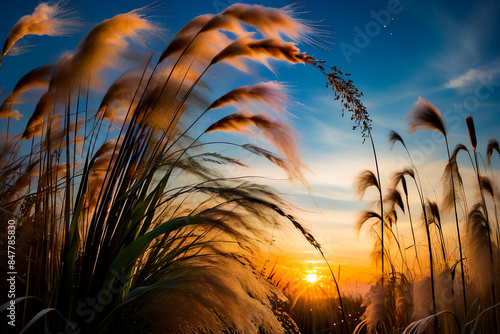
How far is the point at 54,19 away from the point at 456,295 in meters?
2.85

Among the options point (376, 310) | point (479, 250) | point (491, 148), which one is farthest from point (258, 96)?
point (491, 148)

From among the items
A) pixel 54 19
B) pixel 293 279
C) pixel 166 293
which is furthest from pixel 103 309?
pixel 293 279

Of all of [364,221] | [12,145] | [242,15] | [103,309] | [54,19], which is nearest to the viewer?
[103,309]

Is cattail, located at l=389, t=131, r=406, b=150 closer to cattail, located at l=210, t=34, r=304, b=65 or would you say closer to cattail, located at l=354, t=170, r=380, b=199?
cattail, located at l=354, t=170, r=380, b=199

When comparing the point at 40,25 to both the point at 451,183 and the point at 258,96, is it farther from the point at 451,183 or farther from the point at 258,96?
the point at 451,183

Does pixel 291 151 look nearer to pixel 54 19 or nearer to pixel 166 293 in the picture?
pixel 166 293

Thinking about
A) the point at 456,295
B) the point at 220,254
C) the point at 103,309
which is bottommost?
the point at 456,295

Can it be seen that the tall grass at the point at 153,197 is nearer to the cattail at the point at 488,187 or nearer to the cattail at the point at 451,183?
the cattail at the point at 451,183

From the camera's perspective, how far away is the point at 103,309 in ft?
4.58

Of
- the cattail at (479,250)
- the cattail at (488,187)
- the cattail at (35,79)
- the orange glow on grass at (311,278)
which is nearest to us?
the cattail at (35,79)

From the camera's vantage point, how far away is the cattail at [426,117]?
8.61 ft

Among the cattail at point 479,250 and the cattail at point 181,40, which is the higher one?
the cattail at point 181,40

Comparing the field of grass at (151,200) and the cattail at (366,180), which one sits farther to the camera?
the cattail at (366,180)

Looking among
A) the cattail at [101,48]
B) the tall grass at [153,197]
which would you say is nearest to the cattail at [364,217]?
the tall grass at [153,197]
